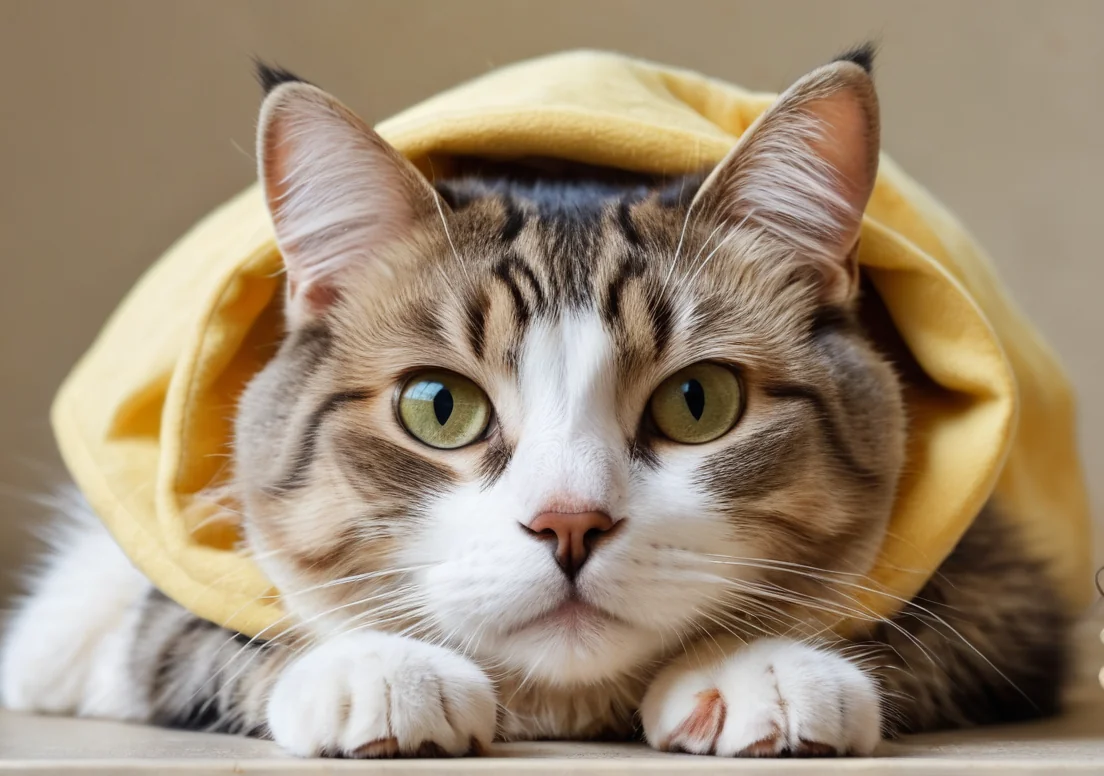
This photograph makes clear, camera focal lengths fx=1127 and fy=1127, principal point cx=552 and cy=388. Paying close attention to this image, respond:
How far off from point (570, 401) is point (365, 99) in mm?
1226

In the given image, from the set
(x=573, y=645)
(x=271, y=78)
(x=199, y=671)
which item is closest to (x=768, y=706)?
(x=573, y=645)

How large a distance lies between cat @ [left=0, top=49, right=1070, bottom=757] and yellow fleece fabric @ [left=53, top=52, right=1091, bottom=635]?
0.04m

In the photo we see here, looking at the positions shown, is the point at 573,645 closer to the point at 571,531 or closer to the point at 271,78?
the point at 571,531

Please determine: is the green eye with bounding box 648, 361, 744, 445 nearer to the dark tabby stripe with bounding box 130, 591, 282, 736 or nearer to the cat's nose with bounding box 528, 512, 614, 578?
the cat's nose with bounding box 528, 512, 614, 578

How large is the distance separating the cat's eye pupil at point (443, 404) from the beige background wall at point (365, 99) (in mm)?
1112

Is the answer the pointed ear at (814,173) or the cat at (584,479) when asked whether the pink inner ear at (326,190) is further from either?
the pointed ear at (814,173)

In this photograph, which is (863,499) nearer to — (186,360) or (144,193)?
(186,360)

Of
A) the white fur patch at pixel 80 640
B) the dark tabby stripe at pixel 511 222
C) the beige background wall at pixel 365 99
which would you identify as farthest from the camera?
the beige background wall at pixel 365 99

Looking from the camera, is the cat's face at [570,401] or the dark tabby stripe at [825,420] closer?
the cat's face at [570,401]

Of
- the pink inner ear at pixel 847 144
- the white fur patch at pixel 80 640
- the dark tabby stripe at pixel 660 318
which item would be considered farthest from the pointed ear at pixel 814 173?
the white fur patch at pixel 80 640

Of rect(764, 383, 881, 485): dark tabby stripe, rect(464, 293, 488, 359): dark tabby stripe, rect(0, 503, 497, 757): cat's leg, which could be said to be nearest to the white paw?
rect(0, 503, 497, 757): cat's leg

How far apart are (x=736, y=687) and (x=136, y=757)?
0.47 metres

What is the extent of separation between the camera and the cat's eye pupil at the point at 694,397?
3.25 feet

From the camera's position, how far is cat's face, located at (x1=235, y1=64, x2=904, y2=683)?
2.95 feet
